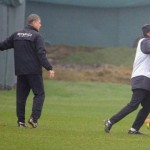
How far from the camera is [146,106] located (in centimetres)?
1299

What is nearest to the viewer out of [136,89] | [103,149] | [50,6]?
[103,149]

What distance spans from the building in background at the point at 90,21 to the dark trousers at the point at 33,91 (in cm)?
1157

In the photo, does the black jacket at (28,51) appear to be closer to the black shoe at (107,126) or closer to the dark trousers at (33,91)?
the dark trousers at (33,91)

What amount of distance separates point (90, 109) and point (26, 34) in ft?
22.4

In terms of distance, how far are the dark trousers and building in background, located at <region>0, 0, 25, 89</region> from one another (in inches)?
388

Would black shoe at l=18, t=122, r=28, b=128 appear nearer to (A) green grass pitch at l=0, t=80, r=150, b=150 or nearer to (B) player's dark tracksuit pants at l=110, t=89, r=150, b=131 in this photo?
(A) green grass pitch at l=0, t=80, r=150, b=150

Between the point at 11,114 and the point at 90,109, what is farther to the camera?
the point at 90,109

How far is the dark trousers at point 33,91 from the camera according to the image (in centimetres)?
1319

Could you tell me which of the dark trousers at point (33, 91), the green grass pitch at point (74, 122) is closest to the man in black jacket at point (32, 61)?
the dark trousers at point (33, 91)

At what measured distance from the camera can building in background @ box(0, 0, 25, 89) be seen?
2333 cm

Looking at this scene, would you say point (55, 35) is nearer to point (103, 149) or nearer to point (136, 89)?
point (136, 89)

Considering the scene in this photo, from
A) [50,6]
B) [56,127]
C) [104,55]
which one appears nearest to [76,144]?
[56,127]

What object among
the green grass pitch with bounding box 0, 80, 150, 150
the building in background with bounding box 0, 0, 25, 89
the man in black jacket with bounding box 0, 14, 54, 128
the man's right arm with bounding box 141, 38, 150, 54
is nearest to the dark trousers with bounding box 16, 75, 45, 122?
the man in black jacket with bounding box 0, 14, 54, 128

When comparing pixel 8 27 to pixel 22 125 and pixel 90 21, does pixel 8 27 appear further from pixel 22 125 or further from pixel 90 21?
pixel 22 125
